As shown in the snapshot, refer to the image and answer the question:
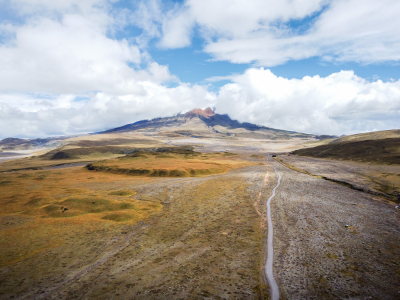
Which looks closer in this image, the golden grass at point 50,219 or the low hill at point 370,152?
the golden grass at point 50,219

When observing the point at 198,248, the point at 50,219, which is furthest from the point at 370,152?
the point at 50,219

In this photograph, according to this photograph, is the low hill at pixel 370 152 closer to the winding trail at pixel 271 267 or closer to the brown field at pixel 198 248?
the brown field at pixel 198 248

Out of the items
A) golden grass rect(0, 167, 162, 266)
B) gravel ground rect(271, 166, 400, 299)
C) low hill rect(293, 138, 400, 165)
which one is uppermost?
low hill rect(293, 138, 400, 165)

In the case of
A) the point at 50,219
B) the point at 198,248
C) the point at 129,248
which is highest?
the point at 198,248

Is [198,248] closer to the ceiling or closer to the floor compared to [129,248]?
closer to the ceiling

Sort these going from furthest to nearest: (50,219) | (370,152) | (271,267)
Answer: (370,152)
(50,219)
(271,267)

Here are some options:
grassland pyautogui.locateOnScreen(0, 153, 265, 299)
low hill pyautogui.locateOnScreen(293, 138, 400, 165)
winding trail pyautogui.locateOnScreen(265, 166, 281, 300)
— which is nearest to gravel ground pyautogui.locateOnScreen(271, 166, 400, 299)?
winding trail pyautogui.locateOnScreen(265, 166, 281, 300)

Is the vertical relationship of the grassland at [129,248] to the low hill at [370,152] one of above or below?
below

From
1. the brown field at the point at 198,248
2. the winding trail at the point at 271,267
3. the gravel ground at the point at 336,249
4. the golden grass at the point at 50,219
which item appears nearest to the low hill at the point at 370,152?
the brown field at the point at 198,248

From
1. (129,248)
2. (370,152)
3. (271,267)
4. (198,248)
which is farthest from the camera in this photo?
(370,152)

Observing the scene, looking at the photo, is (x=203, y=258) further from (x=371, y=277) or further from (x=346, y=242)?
(x=346, y=242)

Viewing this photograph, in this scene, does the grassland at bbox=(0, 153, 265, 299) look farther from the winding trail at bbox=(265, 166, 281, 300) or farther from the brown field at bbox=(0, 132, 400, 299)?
the winding trail at bbox=(265, 166, 281, 300)

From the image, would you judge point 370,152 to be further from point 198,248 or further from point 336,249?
point 198,248
